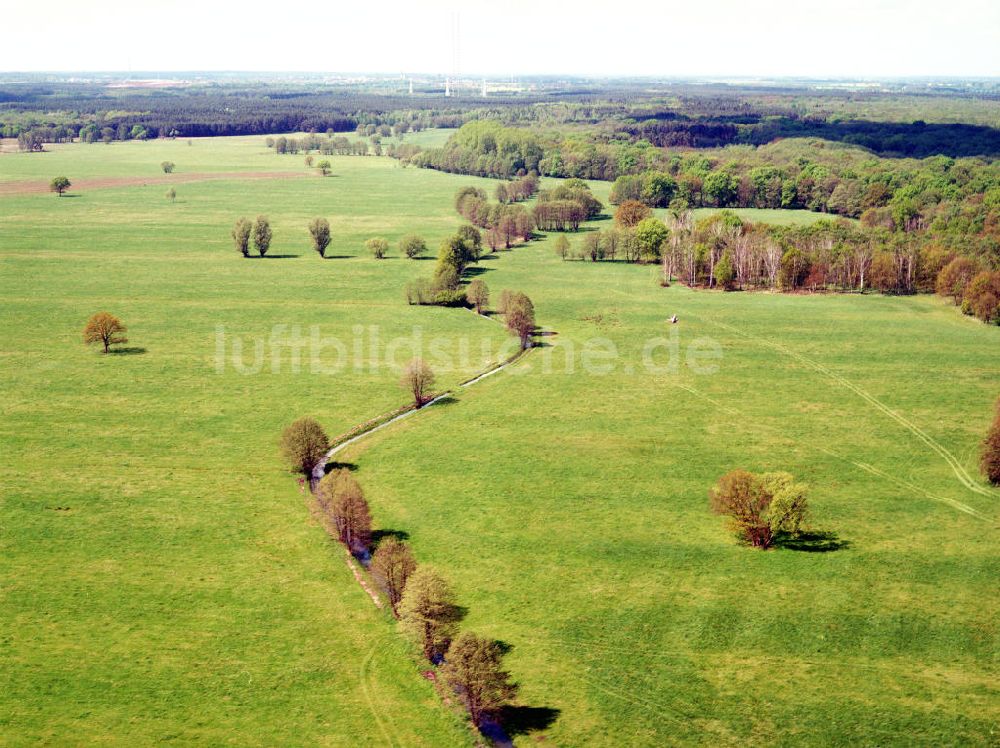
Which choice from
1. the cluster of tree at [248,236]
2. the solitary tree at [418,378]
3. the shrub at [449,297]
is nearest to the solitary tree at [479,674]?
the solitary tree at [418,378]

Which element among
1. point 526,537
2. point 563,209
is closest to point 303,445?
point 526,537

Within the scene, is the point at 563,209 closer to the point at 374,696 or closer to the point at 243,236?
the point at 243,236

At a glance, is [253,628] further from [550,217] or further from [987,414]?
[550,217]

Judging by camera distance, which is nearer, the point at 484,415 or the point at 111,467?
the point at 111,467

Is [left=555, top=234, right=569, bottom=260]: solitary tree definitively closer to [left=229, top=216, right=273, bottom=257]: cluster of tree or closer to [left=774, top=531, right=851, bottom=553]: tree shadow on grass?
[left=229, top=216, right=273, bottom=257]: cluster of tree

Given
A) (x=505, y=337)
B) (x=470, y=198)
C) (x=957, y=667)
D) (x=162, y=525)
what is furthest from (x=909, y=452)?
(x=470, y=198)
